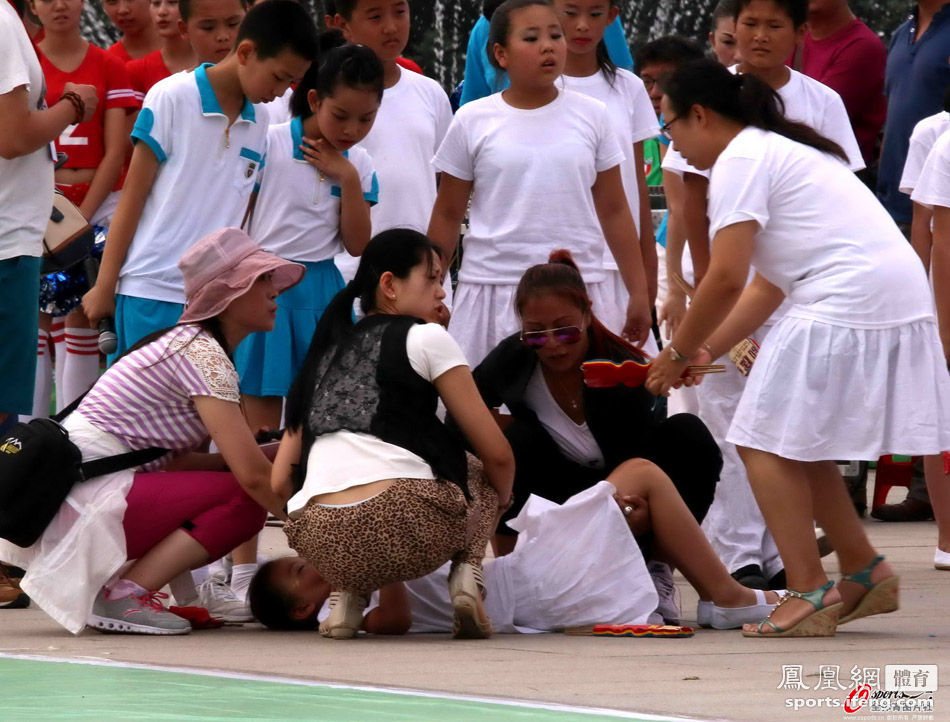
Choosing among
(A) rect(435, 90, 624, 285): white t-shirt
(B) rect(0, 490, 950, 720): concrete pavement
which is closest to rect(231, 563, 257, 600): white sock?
(B) rect(0, 490, 950, 720): concrete pavement

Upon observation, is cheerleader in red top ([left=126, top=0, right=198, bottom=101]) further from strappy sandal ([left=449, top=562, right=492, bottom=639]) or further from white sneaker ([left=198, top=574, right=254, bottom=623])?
strappy sandal ([left=449, top=562, right=492, bottom=639])

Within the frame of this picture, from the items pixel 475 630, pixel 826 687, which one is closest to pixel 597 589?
pixel 475 630

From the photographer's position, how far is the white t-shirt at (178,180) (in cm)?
564

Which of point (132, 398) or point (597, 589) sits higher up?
point (132, 398)

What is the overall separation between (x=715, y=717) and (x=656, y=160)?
684 centimetres

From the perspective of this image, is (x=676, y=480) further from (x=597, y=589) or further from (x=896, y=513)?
(x=896, y=513)

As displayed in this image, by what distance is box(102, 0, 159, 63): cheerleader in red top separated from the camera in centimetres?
A: 787

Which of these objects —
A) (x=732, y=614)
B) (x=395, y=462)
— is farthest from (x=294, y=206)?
(x=732, y=614)

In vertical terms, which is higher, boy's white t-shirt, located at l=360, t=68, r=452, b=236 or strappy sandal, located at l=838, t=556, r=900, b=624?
boy's white t-shirt, located at l=360, t=68, r=452, b=236

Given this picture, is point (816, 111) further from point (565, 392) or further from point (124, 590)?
point (124, 590)

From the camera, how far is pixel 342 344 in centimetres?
475

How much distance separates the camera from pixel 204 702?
3.58 m

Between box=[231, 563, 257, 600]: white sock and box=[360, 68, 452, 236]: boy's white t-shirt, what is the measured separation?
1.43 meters

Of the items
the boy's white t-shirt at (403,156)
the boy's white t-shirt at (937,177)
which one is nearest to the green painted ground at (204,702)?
the boy's white t-shirt at (403,156)
